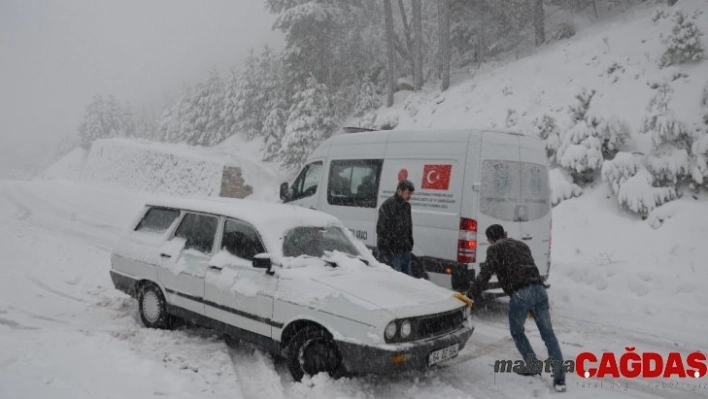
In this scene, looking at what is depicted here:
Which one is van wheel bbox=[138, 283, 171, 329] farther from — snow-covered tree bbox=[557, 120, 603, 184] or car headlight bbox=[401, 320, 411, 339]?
snow-covered tree bbox=[557, 120, 603, 184]

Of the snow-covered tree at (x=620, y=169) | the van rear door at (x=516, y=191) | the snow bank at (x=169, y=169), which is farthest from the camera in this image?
the snow bank at (x=169, y=169)

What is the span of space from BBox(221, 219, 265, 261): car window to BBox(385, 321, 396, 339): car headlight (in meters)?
1.70

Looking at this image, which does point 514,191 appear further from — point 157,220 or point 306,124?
point 306,124

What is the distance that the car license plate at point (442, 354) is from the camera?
445cm

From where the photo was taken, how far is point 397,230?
22.5 feet

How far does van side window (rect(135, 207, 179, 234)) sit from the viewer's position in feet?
20.9

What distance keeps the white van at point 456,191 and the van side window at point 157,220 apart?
323cm

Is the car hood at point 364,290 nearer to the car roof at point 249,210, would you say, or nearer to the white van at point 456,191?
the car roof at point 249,210

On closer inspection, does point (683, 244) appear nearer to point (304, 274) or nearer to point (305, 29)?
point (304, 274)

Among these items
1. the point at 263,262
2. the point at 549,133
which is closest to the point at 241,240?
the point at 263,262

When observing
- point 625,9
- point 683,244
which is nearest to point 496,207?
point 683,244

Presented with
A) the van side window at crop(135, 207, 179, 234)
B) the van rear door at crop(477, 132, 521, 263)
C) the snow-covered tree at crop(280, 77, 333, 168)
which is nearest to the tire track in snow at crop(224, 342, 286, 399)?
the van side window at crop(135, 207, 179, 234)

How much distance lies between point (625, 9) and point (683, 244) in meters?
22.3

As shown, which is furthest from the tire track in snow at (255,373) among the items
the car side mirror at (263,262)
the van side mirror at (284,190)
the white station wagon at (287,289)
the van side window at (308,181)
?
the van side mirror at (284,190)
